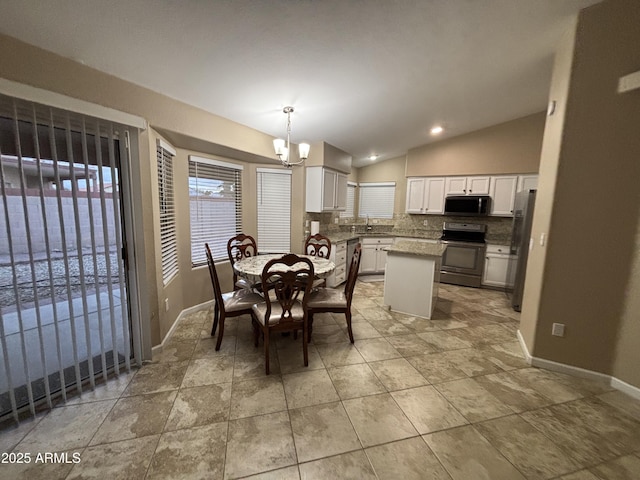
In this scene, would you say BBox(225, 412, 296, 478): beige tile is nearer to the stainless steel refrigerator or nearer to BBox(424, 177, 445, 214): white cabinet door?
the stainless steel refrigerator

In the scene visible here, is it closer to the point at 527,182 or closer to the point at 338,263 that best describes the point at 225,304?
the point at 338,263

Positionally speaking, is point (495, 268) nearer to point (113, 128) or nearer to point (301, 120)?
point (301, 120)

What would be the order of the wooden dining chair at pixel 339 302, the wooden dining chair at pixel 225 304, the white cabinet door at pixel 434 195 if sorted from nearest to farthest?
the wooden dining chair at pixel 225 304 → the wooden dining chair at pixel 339 302 → the white cabinet door at pixel 434 195

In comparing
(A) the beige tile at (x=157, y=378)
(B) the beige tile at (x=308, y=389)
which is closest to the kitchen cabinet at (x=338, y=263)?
(B) the beige tile at (x=308, y=389)

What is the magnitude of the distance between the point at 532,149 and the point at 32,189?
6158 millimetres

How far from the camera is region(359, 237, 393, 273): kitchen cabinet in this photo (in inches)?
208

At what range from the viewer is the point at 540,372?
228cm

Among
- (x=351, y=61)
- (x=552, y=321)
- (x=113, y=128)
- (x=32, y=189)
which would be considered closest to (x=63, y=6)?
(x=113, y=128)

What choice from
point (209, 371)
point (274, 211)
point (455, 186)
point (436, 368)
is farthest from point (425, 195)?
point (209, 371)

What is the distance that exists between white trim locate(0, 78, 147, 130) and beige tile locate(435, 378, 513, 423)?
326cm

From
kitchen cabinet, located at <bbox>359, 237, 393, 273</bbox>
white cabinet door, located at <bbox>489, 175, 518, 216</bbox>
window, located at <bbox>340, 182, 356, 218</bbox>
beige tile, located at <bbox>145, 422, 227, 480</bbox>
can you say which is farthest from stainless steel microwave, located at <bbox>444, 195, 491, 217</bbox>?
beige tile, located at <bbox>145, 422, 227, 480</bbox>

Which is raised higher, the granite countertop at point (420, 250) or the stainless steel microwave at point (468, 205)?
the stainless steel microwave at point (468, 205)

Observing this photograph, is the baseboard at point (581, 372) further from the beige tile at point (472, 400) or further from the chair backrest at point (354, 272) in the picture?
the chair backrest at point (354, 272)

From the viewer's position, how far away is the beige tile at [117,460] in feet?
4.41
